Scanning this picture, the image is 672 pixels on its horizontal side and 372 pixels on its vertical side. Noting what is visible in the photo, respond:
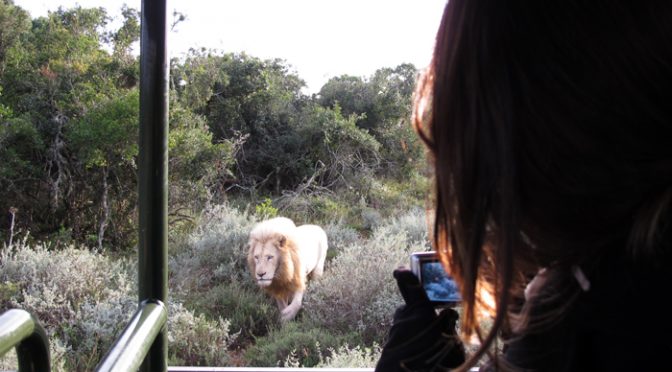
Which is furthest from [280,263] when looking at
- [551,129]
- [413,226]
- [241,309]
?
[551,129]

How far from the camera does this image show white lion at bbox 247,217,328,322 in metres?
3.37

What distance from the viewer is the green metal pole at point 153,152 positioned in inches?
42.7

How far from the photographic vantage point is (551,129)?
0.54 m

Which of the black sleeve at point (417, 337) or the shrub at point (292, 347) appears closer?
the black sleeve at point (417, 337)

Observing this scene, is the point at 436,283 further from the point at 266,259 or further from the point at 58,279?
the point at 58,279

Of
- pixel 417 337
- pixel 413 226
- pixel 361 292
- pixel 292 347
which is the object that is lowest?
pixel 292 347

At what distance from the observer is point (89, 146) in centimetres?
372

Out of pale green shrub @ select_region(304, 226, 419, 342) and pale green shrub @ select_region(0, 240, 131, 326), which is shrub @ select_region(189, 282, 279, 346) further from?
pale green shrub @ select_region(0, 240, 131, 326)

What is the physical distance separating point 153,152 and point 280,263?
2.35 metres

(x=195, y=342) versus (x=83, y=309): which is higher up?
(x=83, y=309)

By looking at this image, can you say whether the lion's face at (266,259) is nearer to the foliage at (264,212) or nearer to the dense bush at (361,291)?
the dense bush at (361,291)

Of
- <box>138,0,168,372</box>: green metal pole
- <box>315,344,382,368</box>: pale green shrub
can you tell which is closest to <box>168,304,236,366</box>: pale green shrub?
<box>315,344,382,368</box>: pale green shrub

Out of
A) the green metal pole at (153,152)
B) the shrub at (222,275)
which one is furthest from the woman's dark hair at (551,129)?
the shrub at (222,275)

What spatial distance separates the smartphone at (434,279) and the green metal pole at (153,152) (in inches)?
22.2
